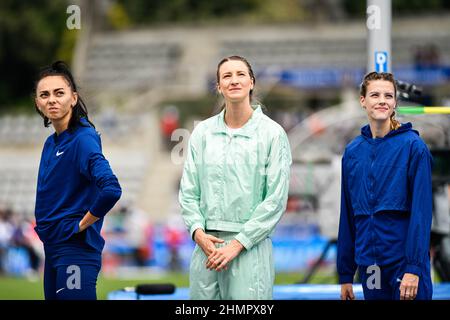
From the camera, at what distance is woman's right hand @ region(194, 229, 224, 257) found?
5012 mm

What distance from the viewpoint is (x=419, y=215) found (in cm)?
501

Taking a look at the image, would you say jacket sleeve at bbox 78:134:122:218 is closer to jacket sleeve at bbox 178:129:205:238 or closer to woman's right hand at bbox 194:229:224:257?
jacket sleeve at bbox 178:129:205:238

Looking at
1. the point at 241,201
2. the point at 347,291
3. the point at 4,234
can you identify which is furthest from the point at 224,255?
the point at 4,234

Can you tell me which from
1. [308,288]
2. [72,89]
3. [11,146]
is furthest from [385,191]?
[11,146]

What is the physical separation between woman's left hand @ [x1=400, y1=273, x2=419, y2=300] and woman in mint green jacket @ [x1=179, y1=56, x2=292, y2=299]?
0.67 metres

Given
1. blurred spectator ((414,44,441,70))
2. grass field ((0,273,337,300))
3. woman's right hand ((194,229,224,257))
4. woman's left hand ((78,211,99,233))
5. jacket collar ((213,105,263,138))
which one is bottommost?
woman's right hand ((194,229,224,257))

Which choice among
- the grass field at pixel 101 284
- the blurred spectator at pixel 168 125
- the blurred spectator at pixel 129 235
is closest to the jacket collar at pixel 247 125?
the grass field at pixel 101 284

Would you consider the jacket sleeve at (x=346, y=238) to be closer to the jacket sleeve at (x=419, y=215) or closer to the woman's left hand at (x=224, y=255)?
the jacket sleeve at (x=419, y=215)

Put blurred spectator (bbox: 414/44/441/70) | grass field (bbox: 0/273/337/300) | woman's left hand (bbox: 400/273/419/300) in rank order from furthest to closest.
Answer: blurred spectator (bbox: 414/44/441/70) < grass field (bbox: 0/273/337/300) < woman's left hand (bbox: 400/273/419/300)

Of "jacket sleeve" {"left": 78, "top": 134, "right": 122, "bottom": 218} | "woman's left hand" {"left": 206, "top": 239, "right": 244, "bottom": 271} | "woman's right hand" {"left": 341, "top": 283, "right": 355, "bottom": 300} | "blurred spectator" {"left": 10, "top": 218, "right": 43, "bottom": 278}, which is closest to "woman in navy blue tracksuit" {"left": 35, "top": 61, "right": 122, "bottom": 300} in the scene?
"jacket sleeve" {"left": 78, "top": 134, "right": 122, "bottom": 218}

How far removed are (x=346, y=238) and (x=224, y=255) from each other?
797 millimetres

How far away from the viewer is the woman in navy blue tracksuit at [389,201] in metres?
5.01

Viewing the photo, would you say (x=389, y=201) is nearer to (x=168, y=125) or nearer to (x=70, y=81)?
(x=70, y=81)

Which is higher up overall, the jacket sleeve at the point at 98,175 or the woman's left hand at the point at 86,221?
the jacket sleeve at the point at 98,175
